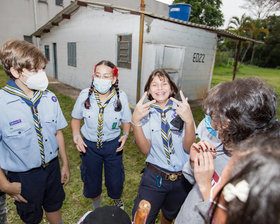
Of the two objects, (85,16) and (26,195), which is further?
(85,16)

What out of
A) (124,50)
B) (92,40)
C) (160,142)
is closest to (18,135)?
(160,142)

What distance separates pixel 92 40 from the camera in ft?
28.6

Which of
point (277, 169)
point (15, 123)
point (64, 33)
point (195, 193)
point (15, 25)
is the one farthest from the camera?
point (15, 25)

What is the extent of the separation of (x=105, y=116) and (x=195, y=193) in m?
1.39

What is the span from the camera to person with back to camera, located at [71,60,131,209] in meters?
2.22

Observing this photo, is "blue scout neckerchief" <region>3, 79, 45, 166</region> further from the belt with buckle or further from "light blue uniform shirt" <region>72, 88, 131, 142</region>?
the belt with buckle

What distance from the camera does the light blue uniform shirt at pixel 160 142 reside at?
1811 mm

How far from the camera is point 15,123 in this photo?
1.60 m

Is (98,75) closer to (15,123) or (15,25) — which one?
(15,123)

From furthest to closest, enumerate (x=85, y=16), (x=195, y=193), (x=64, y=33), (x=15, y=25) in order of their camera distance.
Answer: (x=15, y=25), (x=64, y=33), (x=85, y=16), (x=195, y=193)

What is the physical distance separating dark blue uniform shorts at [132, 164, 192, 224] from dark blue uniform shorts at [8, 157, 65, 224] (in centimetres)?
86

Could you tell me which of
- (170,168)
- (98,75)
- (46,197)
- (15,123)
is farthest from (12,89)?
(170,168)

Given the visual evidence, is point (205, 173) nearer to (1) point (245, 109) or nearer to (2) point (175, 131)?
(1) point (245, 109)

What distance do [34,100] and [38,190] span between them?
84cm
